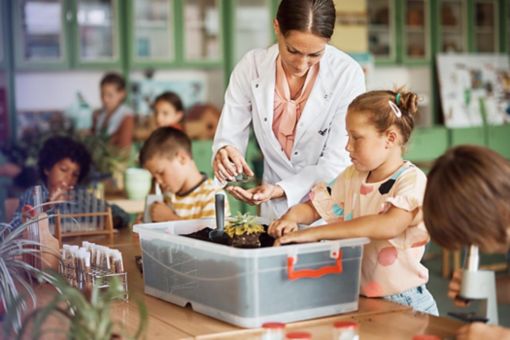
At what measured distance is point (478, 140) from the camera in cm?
798

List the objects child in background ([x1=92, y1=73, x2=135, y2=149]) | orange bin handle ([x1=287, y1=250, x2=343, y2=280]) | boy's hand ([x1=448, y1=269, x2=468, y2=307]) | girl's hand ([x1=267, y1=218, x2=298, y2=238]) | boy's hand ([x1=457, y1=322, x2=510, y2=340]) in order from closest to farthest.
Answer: boy's hand ([x1=457, y1=322, x2=510, y2=340]) < boy's hand ([x1=448, y1=269, x2=468, y2=307]) < orange bin handle ([x1=287, y1=250, x2=343, y2=280]) < girl's hand ([x1=267, y1=218, x2=298, y2=238]) < child in background ([x1=92, y1=73, x2=135, y2=149])

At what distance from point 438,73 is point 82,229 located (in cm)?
558

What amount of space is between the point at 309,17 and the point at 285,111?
406 mm

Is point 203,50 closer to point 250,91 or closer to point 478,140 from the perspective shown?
point 478,140

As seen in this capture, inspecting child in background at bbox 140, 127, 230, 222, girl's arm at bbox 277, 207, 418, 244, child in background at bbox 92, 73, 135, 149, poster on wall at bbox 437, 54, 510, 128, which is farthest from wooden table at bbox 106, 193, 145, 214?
poster on wall at bbox 437, 54, 510, 128

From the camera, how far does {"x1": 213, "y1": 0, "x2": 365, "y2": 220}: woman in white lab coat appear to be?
2.39m

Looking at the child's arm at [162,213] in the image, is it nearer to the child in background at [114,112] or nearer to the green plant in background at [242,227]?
the green plant in background at [242,227]

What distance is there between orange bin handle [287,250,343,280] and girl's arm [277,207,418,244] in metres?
0.07

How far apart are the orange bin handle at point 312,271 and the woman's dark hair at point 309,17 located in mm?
737

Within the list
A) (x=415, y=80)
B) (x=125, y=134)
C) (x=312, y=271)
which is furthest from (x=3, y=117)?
(x=312, y=271)

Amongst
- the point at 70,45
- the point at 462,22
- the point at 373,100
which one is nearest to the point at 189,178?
the point at 373,100

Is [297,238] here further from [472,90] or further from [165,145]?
[472,90]

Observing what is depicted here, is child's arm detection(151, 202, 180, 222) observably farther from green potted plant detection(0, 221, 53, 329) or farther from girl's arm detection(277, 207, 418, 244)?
girl's arm detection(277, 207, 418, 244)

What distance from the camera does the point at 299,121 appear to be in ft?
8.59
